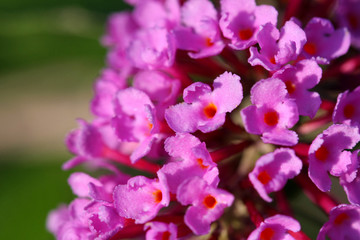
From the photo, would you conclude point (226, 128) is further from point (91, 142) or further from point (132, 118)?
point (91, 142)

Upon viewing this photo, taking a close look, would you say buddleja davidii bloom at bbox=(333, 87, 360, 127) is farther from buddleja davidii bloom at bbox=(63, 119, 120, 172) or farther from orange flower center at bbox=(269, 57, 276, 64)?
buddleja davidii bloom at bbox=(63, 119, 120, 172)

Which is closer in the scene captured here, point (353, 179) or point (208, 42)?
point (353, 179)

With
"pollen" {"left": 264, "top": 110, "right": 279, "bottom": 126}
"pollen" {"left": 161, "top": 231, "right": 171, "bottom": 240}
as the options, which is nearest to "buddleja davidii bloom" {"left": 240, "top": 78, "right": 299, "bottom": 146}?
"pollen" {"left": 264, "top": 110, "right": 279, "bottom": 126}

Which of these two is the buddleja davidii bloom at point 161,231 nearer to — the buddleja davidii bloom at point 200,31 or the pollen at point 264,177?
the pollen at point 264,177

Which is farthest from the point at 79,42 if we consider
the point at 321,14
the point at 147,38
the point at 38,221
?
the point at 321,14

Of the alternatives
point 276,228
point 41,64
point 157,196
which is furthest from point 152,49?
point 41,64

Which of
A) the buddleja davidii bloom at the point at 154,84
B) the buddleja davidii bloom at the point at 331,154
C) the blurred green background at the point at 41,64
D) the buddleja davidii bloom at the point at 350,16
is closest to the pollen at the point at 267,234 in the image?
the buddleja davidii bloom at the point at 331,154

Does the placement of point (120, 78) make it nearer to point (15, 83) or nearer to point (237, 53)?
point (237, 53)

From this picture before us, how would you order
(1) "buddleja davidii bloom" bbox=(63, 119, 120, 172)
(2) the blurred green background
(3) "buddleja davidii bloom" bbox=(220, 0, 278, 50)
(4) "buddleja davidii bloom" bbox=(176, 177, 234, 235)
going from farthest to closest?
(2) the blurred green background, (1) "buddleja davidii bloom" bbox=(63, 119, 120, 172), (3) "buddleja davidii bloom" bbox=(220, 0, 278, 50), (4) "buddleja davidii bloom" bbox=(176, 177, 234, 235)
